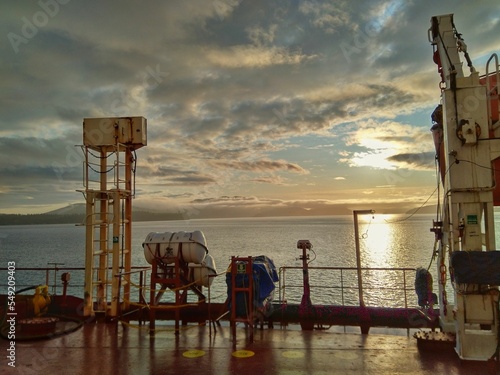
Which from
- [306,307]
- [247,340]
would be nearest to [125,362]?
[247,340]

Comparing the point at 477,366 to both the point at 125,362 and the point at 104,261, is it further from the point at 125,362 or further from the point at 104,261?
the point at 104,261

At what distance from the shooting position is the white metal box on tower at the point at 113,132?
500 inches

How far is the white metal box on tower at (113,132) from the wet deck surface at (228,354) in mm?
6047

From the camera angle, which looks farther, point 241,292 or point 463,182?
point 241,292

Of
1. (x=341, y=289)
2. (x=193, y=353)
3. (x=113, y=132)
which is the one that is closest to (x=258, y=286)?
(x=193, y=353)

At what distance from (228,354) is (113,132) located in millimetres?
8116

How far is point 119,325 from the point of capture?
38.1 ft

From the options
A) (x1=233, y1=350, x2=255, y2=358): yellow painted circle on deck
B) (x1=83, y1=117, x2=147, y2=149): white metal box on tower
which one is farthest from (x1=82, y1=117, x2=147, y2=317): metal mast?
(x1=233, y1=350, x2=255, y2=358): yellow painted circle on deck

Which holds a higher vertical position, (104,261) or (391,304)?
(104,261)

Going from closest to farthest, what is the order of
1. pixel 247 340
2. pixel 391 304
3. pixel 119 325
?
pixel 247 340
pixel 119 325
pixel 391 304

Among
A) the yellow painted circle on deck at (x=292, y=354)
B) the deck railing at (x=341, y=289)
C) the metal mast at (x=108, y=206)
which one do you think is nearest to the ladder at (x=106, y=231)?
the metal mast at (x=108, y=206)

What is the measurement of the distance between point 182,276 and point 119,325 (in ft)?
8.03

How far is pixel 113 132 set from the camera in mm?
12703

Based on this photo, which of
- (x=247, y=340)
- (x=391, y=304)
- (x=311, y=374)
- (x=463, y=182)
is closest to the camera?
(x=311, y=374)
